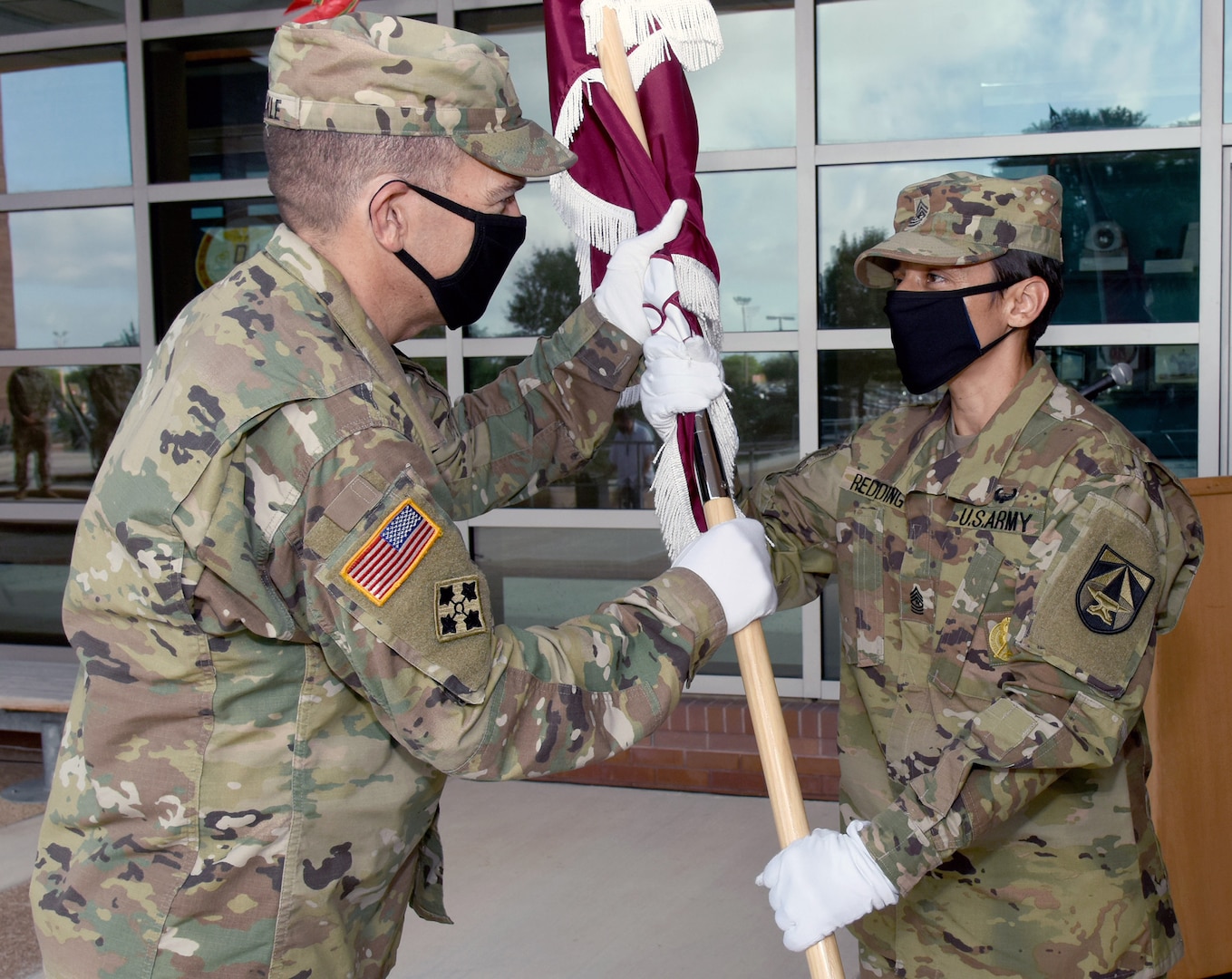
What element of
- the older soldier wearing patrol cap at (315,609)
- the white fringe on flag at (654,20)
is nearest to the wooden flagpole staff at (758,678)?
the white fringe on flag at (654,20)

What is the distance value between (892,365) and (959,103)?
1010 mm

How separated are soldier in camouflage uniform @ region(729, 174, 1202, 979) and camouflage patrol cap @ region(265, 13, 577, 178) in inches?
31.8

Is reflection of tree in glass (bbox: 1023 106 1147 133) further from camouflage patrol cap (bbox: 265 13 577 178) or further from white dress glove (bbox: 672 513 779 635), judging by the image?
camouflage patrol cap (bbox: 265 13 577 178)

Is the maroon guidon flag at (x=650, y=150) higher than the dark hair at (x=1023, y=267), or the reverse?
the maroon guidon flag at (x=650, y=150)

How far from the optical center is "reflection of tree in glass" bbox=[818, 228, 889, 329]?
4398mm

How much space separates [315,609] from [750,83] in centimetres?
370

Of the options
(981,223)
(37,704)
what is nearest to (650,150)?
(981,223)

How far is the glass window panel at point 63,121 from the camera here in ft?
17.5

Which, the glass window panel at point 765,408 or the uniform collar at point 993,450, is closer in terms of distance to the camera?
the uniform collar at point 993,450

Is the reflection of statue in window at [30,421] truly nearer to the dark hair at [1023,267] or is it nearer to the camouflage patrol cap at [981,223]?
the camouflage patrol cap at [981,223]

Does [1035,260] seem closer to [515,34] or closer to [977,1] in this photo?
[977,1]

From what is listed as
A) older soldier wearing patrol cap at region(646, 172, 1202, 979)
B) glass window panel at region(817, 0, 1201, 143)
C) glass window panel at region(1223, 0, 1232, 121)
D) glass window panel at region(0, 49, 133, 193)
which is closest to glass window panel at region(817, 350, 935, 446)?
glass window panel at region(817, 0, 1201, 143)

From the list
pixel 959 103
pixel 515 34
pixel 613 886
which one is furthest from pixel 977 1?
pixel 613 886

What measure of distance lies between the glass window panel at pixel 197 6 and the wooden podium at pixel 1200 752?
4.33 m
